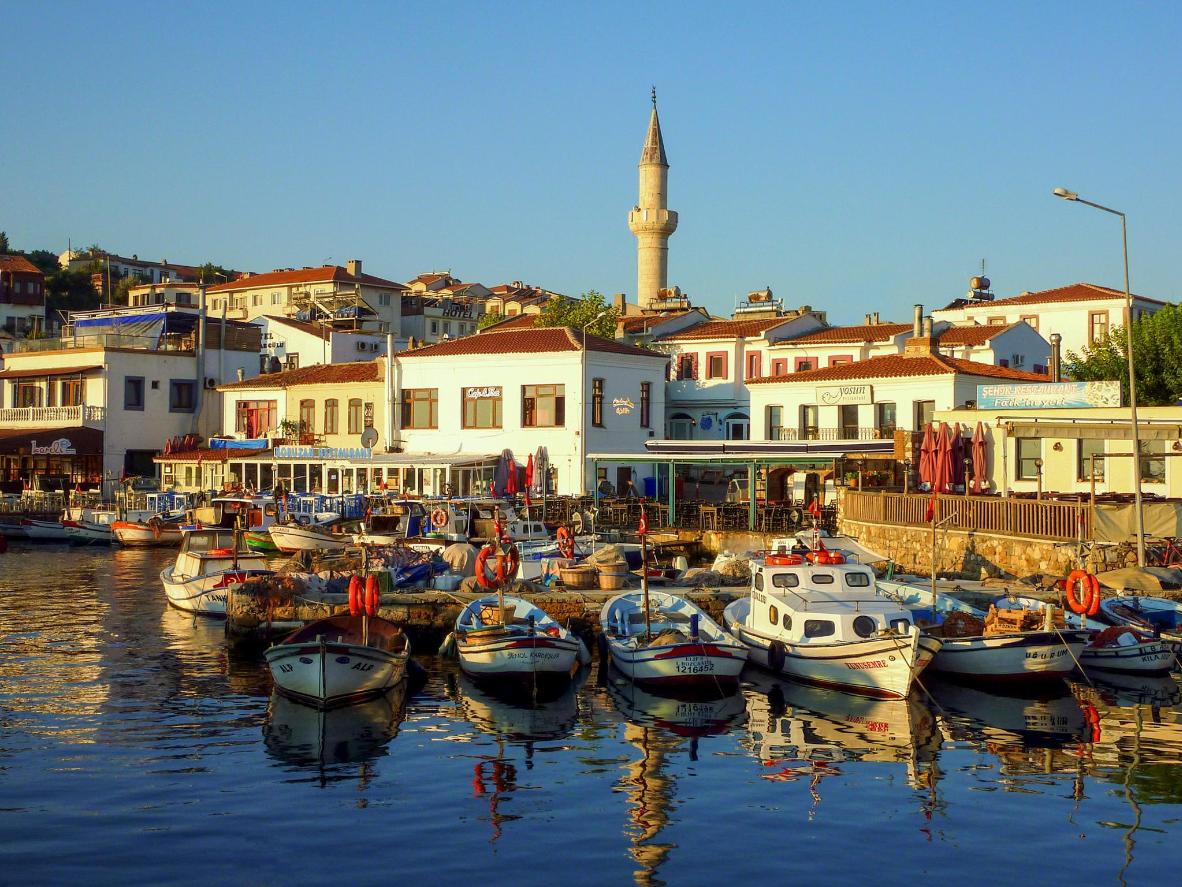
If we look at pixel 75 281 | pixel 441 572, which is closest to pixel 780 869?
pixel 441 572

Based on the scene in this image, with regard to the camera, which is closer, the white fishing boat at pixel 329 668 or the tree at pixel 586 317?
the white fishing boat at pixel 329 668

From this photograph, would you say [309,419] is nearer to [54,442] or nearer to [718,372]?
[54,442]

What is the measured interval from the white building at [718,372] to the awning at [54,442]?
30.4 metres

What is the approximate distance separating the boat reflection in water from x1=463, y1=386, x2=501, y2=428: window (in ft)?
118

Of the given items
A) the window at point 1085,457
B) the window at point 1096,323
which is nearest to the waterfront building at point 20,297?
the window at point 1096,323

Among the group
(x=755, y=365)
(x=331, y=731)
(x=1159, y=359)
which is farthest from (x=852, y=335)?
(x=331, y=731)

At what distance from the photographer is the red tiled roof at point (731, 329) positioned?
7106 cm

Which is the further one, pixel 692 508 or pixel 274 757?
pixel 692 508

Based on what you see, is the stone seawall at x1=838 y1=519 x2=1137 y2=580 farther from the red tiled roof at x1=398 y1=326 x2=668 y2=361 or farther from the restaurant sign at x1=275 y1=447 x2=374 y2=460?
the restaurant sign at x1=275 y1=447 x2=374 y2=460

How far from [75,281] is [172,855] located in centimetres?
11867

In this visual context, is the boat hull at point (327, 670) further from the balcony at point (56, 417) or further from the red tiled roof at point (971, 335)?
the balcony at point (56, 417)

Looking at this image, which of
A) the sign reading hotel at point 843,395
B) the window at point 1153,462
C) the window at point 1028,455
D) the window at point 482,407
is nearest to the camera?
the window at point 1153,462

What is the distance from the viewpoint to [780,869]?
15.7 metres

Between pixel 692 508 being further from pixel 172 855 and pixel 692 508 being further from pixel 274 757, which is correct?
pixel 172 855
